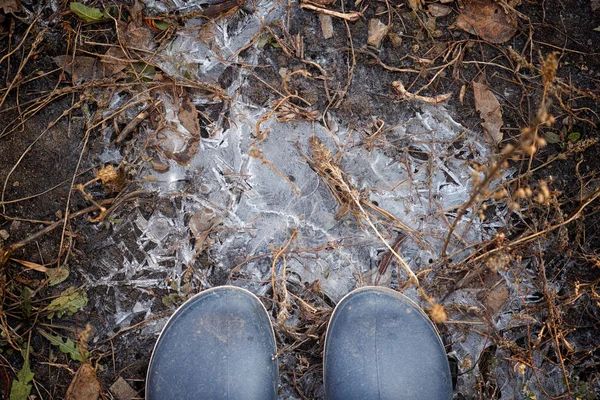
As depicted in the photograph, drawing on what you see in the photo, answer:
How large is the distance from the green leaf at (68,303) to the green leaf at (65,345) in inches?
2.5

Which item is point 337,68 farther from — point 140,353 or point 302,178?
point 140,353

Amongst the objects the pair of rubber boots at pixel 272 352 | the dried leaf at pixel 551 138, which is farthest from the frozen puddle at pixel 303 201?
the dried leaf at pixel 551 138

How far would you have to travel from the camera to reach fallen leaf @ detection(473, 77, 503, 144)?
5.95 ft

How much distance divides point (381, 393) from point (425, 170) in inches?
31.7

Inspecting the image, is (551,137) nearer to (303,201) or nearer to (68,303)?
(303,201)

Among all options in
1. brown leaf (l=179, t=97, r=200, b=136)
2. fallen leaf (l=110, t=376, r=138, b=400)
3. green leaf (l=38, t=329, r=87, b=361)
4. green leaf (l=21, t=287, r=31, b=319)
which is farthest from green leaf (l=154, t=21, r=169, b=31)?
fallen leaf (l=110, t=376, r=138, b=400)

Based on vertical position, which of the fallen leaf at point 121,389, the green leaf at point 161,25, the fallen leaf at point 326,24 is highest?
the fallen leaf at point 326,24

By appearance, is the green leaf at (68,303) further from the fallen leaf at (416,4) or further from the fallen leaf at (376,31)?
the fallen leaf at (416,4)

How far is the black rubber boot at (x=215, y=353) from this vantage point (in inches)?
65.4

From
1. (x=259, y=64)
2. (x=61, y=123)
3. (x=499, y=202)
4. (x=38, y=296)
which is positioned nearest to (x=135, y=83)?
(x=61, y=123)

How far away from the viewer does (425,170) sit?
1.84 meters

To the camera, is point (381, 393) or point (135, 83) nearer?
point (381, 393)

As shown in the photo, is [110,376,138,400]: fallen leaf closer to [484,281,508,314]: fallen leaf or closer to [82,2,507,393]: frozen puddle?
[82,2,507,393]: frozen puddle

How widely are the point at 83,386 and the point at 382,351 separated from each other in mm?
1037
